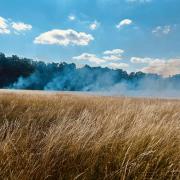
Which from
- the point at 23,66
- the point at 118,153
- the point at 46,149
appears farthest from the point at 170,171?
the point at 23,66

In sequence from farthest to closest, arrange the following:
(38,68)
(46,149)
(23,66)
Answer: (38,68) < (23,66) < (46,149)

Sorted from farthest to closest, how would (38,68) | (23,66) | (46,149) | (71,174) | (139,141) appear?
(38,68)
(23,66)
(139,141)
(46,149)
(71,174)

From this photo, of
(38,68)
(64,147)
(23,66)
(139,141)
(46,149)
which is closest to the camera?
(46,149)

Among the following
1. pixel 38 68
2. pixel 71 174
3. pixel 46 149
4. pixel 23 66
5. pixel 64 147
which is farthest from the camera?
pixel 38 68

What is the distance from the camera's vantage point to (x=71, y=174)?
3.87m

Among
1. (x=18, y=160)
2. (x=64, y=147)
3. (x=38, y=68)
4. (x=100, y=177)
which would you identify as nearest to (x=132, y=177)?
(x=100, y=177)

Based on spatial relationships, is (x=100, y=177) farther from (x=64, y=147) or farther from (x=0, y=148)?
(x=0, y=148)

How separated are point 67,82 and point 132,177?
90.9m

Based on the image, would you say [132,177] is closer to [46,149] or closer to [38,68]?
[46,149]

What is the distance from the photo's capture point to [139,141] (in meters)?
4.75

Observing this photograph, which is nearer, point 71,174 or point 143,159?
point 71,174

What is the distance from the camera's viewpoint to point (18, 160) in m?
3.97

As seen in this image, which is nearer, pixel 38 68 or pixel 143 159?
pixel 143 159

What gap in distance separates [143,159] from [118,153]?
297 millimetres
